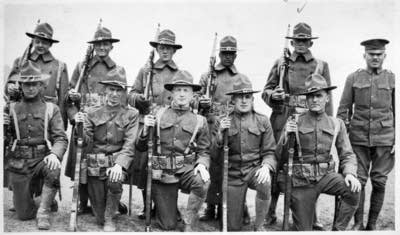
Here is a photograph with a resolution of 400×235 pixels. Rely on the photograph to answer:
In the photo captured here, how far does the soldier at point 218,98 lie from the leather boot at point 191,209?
1.64 ft

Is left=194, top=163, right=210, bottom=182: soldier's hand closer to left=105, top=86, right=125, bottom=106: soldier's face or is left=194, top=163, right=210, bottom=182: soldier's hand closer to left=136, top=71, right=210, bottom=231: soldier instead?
left=136, top=71, right=210, bottom=231: soldier

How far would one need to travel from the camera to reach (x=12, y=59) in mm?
6441

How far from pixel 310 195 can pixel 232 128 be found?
1.24 meters

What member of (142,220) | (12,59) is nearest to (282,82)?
(142,220)

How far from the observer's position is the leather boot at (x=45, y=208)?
575 cm

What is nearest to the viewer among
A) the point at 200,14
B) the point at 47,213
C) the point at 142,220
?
the point at 47,213

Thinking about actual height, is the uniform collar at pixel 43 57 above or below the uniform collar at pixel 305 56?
below

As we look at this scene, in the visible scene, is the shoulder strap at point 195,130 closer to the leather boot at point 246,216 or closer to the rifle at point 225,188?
the rifle at point 225,188

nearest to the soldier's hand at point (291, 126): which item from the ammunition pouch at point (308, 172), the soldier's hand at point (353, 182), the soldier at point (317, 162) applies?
the soldier at point (317, 162)

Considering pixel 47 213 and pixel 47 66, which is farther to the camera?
pixel 47 66

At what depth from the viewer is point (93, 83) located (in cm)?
645

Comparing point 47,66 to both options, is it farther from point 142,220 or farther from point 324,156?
point 324,156

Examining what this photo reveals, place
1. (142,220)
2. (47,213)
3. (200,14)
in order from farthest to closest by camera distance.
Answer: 1. (200,14)
2. (142,220)
3. (47,213)

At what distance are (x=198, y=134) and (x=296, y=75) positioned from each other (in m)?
1.56
